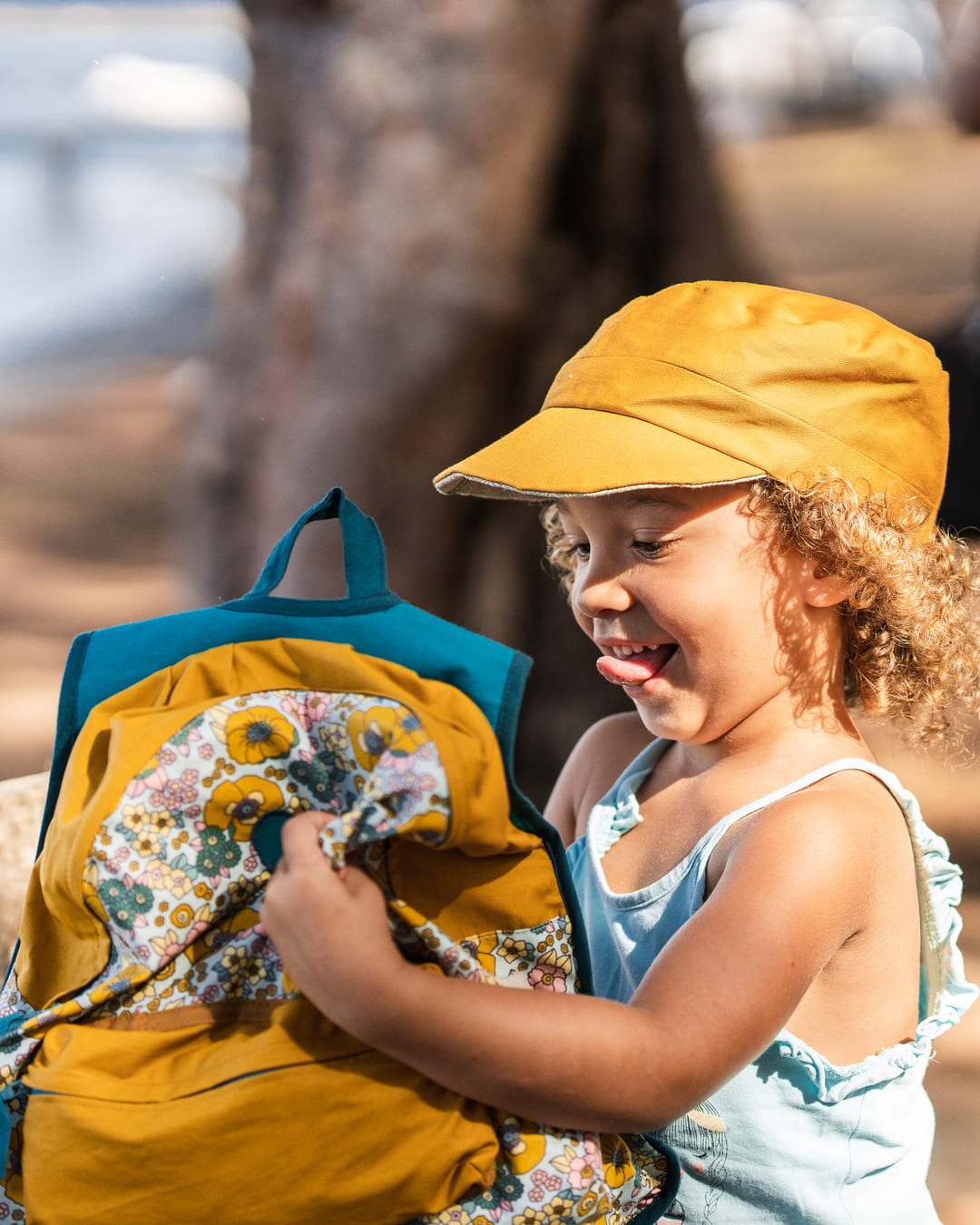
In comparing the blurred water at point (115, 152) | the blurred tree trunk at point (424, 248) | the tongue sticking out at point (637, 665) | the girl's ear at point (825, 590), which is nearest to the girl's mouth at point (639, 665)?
the tongue sticking out at point (637, 665)

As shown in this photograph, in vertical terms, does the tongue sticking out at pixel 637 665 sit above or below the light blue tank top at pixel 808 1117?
above

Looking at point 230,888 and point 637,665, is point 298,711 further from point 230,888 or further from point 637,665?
point 637,665

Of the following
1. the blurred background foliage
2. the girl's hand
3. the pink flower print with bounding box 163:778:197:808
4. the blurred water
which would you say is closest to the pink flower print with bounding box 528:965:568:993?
the girl's hand

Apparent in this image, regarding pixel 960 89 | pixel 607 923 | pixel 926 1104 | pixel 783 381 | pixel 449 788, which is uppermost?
pixel 960 89

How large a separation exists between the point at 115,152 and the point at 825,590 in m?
1.76

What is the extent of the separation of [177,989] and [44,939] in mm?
101

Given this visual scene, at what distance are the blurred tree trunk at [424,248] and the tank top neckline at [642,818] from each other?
107cm

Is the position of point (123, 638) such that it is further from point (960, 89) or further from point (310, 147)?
point (960, 89)

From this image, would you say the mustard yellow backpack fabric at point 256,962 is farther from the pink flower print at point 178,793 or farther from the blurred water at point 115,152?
the blurred water at point 115,152

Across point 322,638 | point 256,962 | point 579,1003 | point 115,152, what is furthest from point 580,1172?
point 115,152

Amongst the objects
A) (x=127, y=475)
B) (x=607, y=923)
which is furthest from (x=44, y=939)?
(x=127, y=475)

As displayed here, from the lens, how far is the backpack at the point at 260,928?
544mm

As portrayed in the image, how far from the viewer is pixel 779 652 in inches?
31.7

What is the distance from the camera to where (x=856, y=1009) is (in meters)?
0.77
